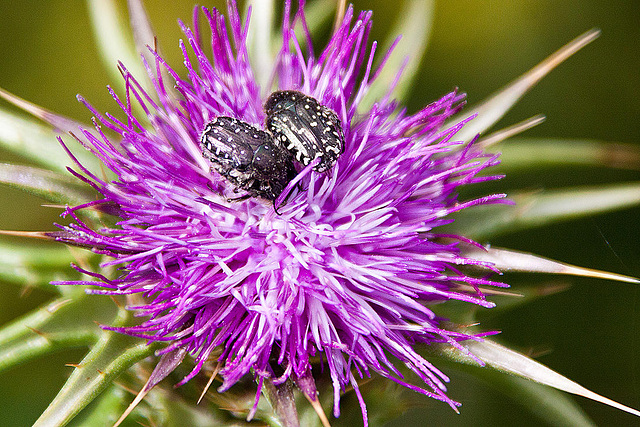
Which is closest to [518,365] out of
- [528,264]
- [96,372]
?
[528,264]

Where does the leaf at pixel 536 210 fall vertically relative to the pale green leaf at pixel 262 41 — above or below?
below

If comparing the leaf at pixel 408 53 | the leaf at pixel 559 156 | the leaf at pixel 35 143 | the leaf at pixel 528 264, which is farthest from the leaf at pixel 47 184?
the leaf at pixel 559 156

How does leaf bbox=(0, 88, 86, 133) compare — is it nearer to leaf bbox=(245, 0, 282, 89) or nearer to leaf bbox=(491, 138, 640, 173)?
leaf bbox=(245, 0, 282, 89)

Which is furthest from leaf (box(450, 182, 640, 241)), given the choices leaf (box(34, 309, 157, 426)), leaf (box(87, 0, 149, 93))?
leaf (box(87, 0, 149, 93))

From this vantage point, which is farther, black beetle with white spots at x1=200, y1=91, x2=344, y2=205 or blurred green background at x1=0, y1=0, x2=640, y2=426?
blurred green background at x1=0, y1=0, x2=640, y2=426

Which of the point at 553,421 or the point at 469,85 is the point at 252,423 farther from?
the point at 469,85

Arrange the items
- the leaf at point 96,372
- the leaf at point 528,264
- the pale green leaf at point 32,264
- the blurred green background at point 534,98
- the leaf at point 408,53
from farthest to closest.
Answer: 1. the blurred green background at point 534,98
2. the leaf at point 408,53
3. the pale green leaf at point 32,264
4. the leaf at point 528,264
5. the leaf at point 96,372

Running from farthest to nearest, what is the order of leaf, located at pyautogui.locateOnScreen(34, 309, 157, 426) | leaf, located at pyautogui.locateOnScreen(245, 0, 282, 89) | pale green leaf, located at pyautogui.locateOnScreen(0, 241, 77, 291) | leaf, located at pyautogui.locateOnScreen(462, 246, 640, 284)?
leaf, located at pyautogui.locateOnScreen(245, 0, 282, 89) < pale green leaf, located at pyautogui.locateOnScreen(0, 241, 77, 291) < leaf, located at pyautogui.locateOnScreen(462, 246, 640, 284) < leaf, located at pyautogui.locateOnScreen(34, 309, 157, 426)

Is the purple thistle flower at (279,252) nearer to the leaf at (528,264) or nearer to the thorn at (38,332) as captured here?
the leaf at (528,264)
